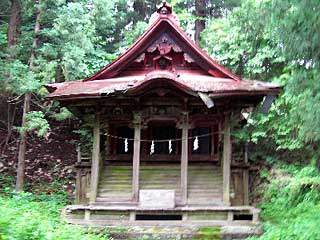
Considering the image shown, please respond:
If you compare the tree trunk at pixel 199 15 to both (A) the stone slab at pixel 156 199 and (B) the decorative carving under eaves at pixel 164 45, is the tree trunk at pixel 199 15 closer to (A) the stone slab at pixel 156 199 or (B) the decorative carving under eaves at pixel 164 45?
(B) the decorative carving under eaves at pixel 164 45

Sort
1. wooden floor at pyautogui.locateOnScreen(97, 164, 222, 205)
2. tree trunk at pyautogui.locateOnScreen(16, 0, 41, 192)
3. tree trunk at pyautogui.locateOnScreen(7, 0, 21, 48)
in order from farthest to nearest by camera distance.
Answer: tree trunk at pyautogui.locateOnScreen(7, 0, 21, 48) → tree trunk at pyautogui.locateOnScreen(16, 0, 41, 192) → wooden floor at pyautogui.locateOnScreen(97, 164, 222, 205)

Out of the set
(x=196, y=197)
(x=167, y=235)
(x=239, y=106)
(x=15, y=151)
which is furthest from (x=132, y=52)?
(x=15, y=151)

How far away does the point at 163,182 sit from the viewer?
46.6ft

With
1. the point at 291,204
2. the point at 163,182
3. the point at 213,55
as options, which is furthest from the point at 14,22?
the point at 291,204

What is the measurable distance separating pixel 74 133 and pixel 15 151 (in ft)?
10.1

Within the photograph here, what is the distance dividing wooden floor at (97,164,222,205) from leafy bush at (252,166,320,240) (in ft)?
5.63

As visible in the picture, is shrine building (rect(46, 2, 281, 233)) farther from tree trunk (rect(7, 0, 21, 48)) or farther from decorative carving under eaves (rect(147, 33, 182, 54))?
tree trunk (rect(7, 0, 21, 48))

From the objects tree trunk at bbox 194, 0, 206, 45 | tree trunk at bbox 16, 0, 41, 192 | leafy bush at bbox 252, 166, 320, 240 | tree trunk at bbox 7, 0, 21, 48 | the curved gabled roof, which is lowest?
leafy bush at bbox 252, 166, 320, 240

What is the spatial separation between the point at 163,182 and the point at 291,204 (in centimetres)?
380

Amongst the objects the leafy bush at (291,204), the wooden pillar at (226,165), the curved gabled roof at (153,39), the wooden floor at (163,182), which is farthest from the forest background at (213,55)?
the wooden floor at (163,182)

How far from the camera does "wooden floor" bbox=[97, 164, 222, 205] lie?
44.2 feet

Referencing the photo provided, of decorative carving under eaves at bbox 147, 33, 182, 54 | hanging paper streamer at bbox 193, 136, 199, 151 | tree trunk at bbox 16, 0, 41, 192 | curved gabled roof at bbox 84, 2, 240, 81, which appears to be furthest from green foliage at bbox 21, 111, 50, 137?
hanging paper streamer at bbox 193, 136, 199, 151

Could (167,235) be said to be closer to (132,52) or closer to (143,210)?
(143,210)

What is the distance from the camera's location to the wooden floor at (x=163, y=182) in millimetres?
13464
